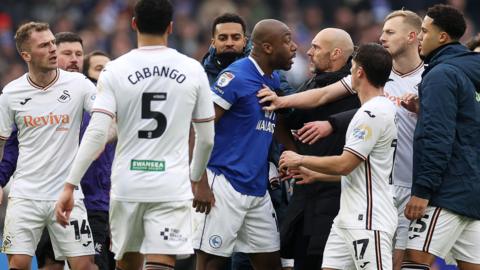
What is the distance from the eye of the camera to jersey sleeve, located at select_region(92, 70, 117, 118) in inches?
339

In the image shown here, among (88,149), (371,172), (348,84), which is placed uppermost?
(348,84)

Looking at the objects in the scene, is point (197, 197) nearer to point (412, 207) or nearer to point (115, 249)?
point (115, 249)

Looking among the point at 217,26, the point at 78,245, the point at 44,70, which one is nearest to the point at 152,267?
the point at 78,245

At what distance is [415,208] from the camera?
959cm

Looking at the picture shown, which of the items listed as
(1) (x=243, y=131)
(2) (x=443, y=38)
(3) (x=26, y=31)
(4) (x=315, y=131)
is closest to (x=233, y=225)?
(1) (x=243, y=131)

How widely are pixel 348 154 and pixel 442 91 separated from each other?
1012 millimetres

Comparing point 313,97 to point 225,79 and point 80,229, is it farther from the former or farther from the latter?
point 80,229

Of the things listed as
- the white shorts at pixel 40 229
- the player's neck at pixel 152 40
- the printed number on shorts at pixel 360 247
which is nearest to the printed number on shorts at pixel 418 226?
the printed number on shorts at pixel 360 247

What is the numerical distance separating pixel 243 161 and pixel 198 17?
13808mm

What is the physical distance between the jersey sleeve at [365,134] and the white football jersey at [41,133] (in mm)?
2627

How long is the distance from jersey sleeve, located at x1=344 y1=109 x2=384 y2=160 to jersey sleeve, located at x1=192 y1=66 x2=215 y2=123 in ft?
3.77

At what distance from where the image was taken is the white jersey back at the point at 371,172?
9.16 meters

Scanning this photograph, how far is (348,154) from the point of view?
30.1ft

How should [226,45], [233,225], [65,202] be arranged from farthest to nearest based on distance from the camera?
[226,45] → [233,225] → [65,202]
